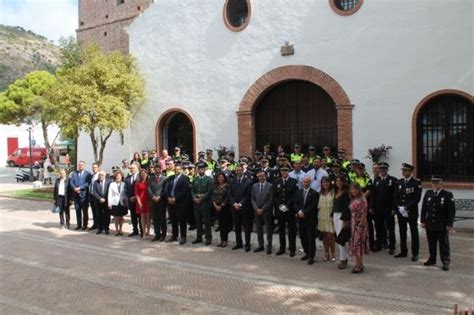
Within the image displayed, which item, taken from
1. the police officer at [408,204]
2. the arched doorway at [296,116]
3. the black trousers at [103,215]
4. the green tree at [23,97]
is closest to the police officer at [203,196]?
the black trousers at [103,215]

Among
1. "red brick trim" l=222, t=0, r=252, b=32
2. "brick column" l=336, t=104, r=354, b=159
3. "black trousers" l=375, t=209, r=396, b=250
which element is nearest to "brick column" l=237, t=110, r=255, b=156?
"red brick trim" l=222, t=0, r=252, b=32

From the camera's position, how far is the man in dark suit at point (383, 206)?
33.0ft

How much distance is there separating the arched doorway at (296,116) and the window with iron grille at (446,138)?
105 inches

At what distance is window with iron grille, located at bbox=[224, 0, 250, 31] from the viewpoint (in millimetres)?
16703

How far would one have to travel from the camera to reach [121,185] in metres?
12.7

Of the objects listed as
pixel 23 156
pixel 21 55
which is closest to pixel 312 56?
pixel 23 156

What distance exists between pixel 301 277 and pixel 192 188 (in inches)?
153

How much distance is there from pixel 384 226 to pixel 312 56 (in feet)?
21.9

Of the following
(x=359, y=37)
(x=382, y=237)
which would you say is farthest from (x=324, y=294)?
(x=359, y=37)

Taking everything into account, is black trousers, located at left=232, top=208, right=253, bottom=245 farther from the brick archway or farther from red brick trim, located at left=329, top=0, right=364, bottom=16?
red brick trim, located at left=329, top=0, right=364, bottom=16

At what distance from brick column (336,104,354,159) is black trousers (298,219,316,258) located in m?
5.24

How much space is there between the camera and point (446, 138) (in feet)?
43.8

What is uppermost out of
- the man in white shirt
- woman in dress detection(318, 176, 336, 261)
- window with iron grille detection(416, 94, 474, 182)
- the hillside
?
the hillside

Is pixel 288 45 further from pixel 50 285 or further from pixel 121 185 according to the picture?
pixel 50 285
